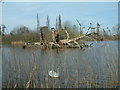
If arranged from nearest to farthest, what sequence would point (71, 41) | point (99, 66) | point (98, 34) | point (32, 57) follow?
1. point (32, 57)
2. point (98, 34)
3. point (99, 66)
4. point (71, 41)

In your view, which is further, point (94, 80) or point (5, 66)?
point (5, 66)

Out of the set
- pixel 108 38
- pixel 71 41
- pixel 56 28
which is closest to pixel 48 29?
pixel 56 28

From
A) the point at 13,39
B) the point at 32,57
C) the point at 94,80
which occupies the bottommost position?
the point at 94,80

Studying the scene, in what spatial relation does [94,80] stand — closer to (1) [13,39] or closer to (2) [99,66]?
(2) [99,66]

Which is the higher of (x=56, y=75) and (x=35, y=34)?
(x=35, y=34)

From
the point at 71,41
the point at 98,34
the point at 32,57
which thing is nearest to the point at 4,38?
the point at 32,57

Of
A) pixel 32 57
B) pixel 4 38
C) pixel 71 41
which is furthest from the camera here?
pixel 71 41

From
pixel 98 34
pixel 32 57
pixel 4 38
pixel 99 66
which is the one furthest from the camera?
pixel 99 66

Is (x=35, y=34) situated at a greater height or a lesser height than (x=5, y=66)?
greater

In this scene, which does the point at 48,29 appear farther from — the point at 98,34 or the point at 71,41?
the point at 71,41
